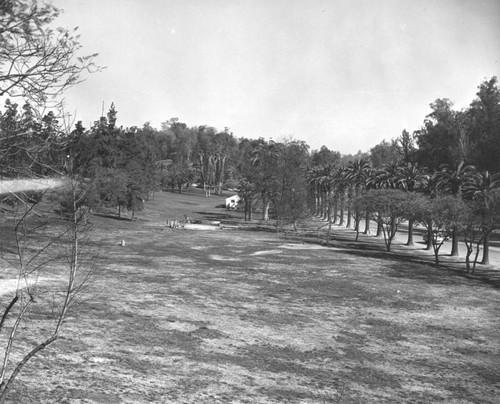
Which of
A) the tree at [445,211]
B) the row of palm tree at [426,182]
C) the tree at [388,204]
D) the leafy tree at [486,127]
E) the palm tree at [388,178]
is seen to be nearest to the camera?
the tree at [445,211]

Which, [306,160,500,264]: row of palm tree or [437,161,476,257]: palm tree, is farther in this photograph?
[437,161,476,257]: palm tree

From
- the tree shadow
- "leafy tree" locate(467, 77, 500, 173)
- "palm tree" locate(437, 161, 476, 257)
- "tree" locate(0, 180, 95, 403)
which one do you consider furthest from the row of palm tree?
"tree" locate(0, 180, 95, 403)

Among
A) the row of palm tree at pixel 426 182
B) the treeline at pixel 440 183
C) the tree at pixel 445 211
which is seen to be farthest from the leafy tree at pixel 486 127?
the tree at pixel 445 211

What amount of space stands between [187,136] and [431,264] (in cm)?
16885

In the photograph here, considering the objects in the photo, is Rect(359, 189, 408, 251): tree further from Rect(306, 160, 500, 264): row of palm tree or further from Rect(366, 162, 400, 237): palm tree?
Rect(366, 162, 400, 237): palm tree

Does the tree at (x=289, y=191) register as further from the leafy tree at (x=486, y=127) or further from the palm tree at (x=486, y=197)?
the leafy tree at (x=486, y=127)

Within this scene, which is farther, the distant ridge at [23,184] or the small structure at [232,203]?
the small structure at [232,203]

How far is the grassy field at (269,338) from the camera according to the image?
1127 centimetres

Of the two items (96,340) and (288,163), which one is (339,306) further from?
(288,163)

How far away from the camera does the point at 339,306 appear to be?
2164 cm

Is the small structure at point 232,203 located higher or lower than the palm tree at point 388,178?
lower

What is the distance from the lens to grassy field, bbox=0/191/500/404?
11273mm

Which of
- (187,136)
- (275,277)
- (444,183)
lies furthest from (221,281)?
(187,136)

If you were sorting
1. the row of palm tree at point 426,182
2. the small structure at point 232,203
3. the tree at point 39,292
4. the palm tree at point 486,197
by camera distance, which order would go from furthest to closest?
the small structure at point 232,203, the row of palm tree at point 426,182, the palm tree at point 486,197, the tree at point 39,292
